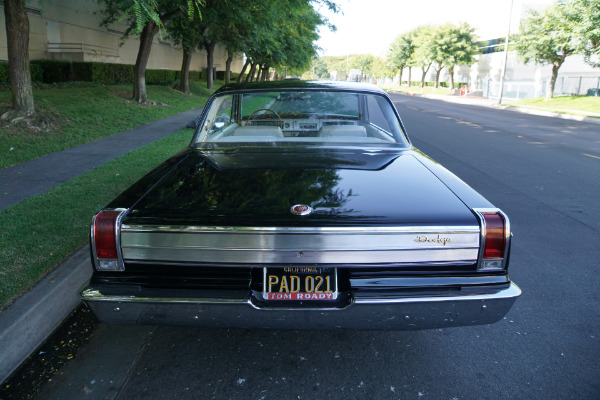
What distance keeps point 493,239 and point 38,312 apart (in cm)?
278

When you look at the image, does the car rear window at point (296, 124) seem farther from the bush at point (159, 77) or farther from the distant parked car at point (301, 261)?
the bush at point (159, 77)

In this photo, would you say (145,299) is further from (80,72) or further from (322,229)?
(80,72)

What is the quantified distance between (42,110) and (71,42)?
19.1m

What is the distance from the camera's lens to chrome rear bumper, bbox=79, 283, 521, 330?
232 centimetres

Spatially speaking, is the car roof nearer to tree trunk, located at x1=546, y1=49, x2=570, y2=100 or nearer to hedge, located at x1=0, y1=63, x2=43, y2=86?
hedge, located at x1=0, y1=63, x2=43, y2=86

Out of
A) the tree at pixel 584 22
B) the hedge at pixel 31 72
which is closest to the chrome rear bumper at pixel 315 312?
the hedge at pixel 31 72

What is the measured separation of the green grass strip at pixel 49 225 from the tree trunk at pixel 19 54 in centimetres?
448

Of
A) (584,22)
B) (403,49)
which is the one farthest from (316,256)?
(403,49)

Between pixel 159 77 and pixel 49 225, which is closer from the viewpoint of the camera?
pixel 49 225

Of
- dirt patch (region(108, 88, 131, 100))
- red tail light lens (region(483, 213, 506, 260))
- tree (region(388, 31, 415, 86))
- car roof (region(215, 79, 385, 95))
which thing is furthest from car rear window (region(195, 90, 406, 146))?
tree (region(388, 31, 415, 86))

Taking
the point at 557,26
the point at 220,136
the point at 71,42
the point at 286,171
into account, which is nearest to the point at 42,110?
the point at 220,136

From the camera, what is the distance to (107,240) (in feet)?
7.91

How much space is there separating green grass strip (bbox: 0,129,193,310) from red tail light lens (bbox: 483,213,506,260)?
2.92m

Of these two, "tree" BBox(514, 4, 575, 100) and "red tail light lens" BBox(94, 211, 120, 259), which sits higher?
"tree" BBox(514, 4, 575, 100)
